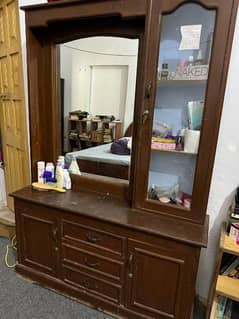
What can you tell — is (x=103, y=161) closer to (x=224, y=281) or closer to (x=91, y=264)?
(x=91, y=264)

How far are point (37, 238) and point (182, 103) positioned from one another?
1333mm

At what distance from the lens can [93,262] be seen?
1.43 metres

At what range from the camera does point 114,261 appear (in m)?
1.36

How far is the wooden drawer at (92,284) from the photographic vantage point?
1412 millimetres

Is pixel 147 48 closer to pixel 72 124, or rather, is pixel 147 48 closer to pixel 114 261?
pixel 72 124

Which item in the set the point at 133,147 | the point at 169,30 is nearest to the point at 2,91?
the point at 133,147

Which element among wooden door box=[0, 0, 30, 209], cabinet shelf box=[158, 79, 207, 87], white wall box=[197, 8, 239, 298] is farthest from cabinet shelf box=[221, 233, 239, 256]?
wooden door box=[0, 0, 30, 209]

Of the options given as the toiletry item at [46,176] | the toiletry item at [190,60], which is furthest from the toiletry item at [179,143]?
the toiletry item at [46,176]

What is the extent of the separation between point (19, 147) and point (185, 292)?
1732mm

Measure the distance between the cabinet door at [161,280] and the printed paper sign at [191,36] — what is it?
1.04m

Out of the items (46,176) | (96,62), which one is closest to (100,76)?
(96,62)

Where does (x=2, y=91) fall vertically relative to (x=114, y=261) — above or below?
above

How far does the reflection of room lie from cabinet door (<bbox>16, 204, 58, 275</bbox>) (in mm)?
529

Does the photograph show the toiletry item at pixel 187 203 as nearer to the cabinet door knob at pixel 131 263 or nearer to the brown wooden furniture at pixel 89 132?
the cabinet door knob at pixel 131 263
